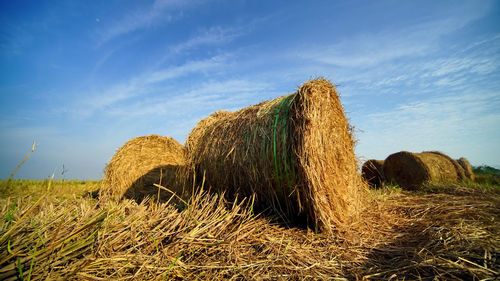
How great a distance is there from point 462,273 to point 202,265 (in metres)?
2.03

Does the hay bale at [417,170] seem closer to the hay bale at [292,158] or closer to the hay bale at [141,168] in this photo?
the hay bale at [292,158]

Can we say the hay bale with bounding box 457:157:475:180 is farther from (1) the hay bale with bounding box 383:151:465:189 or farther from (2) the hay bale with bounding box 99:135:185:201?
(2) the hay bale with bounding box 99:135:185:201

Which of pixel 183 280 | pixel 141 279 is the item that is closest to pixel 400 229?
pixel 183 280

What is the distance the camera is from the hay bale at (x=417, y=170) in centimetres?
623

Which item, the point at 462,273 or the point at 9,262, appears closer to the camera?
the point at 9,262

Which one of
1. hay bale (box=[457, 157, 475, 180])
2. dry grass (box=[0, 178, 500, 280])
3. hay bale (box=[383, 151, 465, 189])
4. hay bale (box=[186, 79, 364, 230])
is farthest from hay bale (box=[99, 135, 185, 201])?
hay bale (box=[457, 157, 475, 180])

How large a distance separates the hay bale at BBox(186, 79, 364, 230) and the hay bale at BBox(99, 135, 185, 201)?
6.41ft

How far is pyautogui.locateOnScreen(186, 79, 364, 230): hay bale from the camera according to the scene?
9.40ft

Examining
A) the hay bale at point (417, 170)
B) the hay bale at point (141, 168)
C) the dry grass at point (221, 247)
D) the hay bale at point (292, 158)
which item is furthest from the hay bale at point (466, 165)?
the hay bale at point (141, 168)

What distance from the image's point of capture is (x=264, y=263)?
2.19 metres

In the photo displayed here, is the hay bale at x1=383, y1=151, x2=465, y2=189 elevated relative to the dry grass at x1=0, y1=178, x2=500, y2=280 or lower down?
elevated

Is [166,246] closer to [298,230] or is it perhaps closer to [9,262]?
[9,262]

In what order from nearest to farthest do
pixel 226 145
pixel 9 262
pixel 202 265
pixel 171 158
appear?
pixel 9 262 < pixel 202 265 < pixel 226 145 < pixel 171 158

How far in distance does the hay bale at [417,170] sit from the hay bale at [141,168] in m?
5.76
